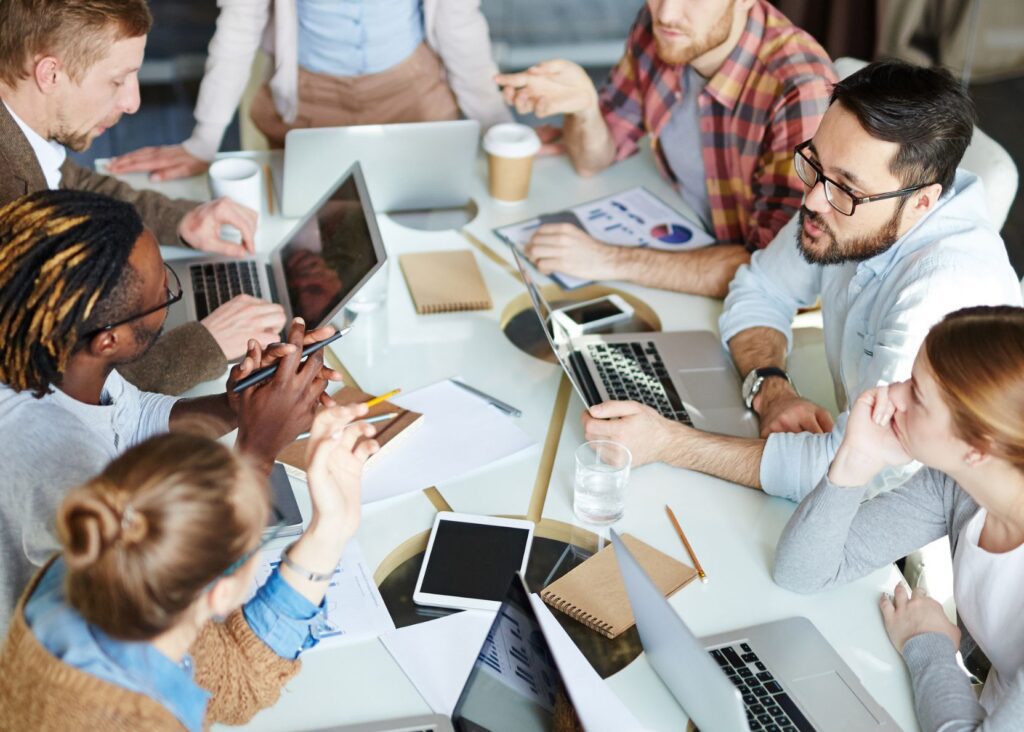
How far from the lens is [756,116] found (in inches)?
92.5

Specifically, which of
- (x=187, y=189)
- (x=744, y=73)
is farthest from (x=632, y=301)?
(x=187, y=189)

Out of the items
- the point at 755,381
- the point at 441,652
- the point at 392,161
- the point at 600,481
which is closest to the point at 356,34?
the point at 392,161

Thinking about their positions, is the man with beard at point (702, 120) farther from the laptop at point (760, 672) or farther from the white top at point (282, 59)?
the laptop at point (760, 672)

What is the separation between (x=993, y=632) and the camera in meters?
1.48

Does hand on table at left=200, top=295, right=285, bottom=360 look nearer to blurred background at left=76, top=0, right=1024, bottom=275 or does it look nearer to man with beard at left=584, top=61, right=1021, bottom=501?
man with beard at left=584, top=61, right=1021, bottom=501

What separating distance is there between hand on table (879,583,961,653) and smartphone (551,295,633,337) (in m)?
0.82

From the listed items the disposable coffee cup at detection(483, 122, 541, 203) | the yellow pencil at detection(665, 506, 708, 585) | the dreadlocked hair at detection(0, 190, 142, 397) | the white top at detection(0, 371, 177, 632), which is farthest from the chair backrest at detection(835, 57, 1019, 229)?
the white top at detection(0, 371, 177, 632)

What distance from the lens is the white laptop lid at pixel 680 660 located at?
1.13 metres

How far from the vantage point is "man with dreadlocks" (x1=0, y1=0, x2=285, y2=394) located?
1804 millimetres

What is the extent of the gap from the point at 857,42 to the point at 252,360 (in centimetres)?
346

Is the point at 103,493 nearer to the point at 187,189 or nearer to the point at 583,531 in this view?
the point at 583,531

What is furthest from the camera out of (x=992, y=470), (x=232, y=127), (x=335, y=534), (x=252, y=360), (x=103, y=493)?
(x=232, y=127)

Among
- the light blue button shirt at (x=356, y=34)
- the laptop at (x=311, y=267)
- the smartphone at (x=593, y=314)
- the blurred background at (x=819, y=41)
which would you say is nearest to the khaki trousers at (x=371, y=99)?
the light blue button shirt at (x=356, y=34)

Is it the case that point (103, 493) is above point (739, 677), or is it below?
above
